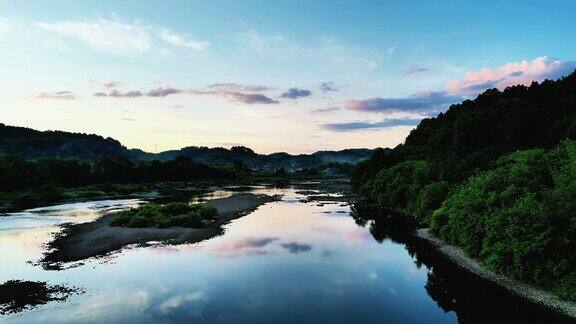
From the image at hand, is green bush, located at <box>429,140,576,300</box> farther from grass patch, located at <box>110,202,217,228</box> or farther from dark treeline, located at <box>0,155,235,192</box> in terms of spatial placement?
dark treeline, located at <box>0,155,235,192</box>

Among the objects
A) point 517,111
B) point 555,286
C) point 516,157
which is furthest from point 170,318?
point 517,111

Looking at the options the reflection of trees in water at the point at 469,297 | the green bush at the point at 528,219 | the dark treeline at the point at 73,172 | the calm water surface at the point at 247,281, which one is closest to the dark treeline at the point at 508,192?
the green bush at the point at 528,219

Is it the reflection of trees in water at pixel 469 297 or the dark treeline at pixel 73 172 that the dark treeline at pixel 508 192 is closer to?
the reflection of trees in water at pixel 469 297

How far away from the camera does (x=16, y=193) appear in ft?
348

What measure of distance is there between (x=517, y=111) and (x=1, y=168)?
12025 centimetres

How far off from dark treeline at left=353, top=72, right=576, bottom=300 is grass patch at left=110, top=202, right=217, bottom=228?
3280 cm

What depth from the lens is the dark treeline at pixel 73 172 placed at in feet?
382

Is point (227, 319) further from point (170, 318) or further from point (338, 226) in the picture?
point (338, 226)

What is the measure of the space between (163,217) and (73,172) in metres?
96.0

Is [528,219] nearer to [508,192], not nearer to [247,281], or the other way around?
[508,192]

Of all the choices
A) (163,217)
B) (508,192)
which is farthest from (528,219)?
(163,217)

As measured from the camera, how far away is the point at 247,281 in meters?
35.1

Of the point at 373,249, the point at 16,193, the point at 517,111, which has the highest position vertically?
the point at 517,111

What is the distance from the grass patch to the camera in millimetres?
59156
